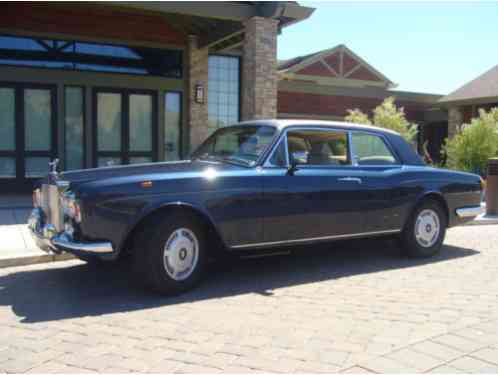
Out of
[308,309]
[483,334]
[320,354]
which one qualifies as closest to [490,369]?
[483,334]

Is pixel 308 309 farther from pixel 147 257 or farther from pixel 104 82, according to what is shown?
pixel 104 82

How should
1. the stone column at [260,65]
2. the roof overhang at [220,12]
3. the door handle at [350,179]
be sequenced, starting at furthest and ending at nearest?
the stone column at [260,65] < the roof overhang at [220,12] < the door handle at [350,179]

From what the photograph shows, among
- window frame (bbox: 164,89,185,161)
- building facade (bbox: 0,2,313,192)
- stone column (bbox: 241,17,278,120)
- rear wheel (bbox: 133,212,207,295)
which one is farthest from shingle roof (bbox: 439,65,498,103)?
rear wheel (bbox: 133,212,207,295)

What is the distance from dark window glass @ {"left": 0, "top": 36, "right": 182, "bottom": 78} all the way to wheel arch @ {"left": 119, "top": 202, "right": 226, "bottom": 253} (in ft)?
27.7

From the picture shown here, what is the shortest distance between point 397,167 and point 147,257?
335 centimetres

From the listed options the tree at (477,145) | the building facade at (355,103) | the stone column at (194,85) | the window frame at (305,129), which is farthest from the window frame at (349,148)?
the building facade at (355,103)

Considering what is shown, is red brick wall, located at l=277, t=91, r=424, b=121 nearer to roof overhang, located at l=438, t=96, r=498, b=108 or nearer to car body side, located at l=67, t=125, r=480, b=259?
roof overhang, located at l=438, t=96, r=498, b=108

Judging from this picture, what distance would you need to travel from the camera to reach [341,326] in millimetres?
4129

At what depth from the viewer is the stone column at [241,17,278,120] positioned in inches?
425

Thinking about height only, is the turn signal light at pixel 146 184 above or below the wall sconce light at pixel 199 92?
below

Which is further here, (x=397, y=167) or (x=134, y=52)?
(x=134, y=52)

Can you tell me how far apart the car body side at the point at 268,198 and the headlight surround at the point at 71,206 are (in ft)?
0.26

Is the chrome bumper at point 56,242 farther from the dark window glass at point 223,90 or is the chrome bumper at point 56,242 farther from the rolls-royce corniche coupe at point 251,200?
the dark window glass at point 223,90

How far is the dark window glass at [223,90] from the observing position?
1420cm
